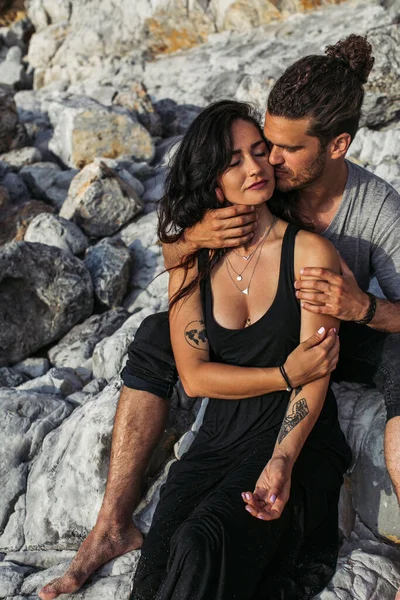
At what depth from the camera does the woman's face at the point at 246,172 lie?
10.4 ft

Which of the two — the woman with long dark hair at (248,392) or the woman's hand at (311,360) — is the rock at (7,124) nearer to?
the woman with long dark hair at (248,392)

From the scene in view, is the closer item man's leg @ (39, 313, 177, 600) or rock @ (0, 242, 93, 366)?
man's leg @ (39, 313, 177, 600)

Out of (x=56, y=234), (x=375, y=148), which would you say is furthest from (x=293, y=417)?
(x=375, y=148)

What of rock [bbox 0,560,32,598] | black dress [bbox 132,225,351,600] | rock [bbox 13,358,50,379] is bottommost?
rock [bbox 13,358,50,379]

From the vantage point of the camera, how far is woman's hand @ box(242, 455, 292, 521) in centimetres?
276

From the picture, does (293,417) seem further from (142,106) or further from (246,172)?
(142,106)

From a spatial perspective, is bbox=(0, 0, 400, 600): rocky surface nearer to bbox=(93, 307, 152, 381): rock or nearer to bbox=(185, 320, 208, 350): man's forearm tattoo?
bbox=(93, 307, 152, 381): rock

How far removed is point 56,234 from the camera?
6.67 metres

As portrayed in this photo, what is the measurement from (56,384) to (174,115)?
5.63 m

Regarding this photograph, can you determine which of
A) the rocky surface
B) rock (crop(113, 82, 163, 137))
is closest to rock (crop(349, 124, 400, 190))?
the rocky surface

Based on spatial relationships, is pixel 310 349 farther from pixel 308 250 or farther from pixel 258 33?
pixel 258 33

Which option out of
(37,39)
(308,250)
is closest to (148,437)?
(308,250)

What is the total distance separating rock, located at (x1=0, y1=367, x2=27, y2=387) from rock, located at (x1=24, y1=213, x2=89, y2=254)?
1.49m

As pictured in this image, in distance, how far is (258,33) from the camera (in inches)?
409
